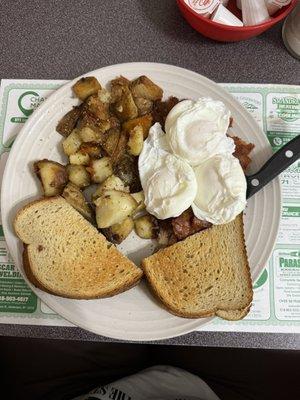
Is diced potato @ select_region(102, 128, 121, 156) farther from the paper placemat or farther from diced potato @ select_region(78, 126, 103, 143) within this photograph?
the paper placemat

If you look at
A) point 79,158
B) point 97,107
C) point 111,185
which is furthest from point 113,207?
point 97,107

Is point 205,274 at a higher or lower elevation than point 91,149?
lower

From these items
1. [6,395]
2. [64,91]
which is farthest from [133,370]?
[64,91]

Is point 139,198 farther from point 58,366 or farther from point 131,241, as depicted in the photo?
point 58,366

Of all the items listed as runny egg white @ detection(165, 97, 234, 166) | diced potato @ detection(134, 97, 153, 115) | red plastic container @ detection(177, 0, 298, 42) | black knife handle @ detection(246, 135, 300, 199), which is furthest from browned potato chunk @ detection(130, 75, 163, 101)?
black knife handle @ detection(246, 135, 300, 199)

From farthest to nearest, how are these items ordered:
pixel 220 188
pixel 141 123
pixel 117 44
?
pixel 117 44 → pixel 141 123 → pixel 220 188

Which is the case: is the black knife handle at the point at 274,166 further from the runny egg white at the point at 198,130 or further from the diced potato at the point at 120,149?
the diced potato at the point at 120,149
